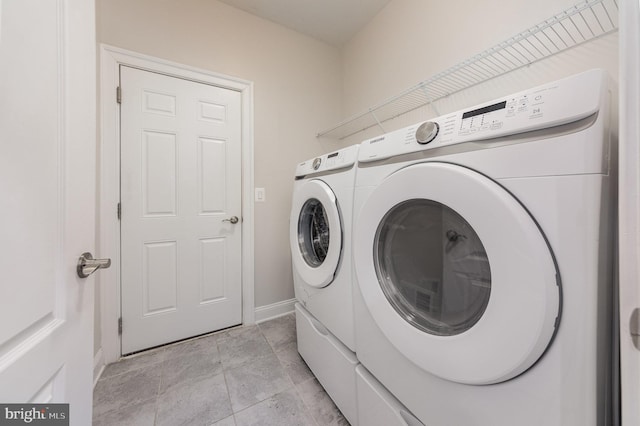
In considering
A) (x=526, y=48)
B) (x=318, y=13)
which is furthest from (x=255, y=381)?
(x=318, y=13)

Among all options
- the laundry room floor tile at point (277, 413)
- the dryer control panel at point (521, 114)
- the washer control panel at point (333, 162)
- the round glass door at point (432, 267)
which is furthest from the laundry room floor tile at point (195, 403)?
the dryer control panel at point (521, 114)

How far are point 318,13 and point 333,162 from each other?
1578 millimetres

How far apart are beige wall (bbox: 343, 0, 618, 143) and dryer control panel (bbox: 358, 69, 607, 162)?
32.6 inches

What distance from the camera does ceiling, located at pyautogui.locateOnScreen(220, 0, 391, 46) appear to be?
5.66 feet

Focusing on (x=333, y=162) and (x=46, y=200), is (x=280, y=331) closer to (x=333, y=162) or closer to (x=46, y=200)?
(x=333, y=162)

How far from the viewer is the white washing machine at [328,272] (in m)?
0.95

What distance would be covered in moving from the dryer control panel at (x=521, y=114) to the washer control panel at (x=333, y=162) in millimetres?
254

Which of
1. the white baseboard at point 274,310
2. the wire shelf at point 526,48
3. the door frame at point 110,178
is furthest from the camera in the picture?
the white baseboard at point 274,310

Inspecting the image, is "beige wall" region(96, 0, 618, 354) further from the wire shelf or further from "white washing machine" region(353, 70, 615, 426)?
"white washing machine" region(353, 70, 615, 426)

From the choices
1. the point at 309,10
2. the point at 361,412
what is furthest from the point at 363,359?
the point at 309,10

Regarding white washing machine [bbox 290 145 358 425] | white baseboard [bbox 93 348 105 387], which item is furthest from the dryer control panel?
white baseboard [bbox 93 348 105 387]

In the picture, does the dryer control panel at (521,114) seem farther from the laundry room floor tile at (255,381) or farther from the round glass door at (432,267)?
the laundry room floor tile at (255,381)

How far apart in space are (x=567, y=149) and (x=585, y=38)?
101 centimetres

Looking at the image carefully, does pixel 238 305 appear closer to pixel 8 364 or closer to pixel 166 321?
pixel 166 321
